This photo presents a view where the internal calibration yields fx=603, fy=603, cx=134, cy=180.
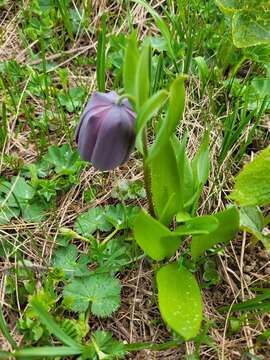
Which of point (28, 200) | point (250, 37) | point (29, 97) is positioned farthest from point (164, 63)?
point (28, 200)

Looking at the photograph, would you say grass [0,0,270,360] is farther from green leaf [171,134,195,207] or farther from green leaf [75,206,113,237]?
green leaf [171,134,195,207]

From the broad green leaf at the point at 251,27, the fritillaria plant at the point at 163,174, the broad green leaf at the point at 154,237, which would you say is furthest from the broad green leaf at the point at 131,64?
the broad green leaf at the point at 251,27

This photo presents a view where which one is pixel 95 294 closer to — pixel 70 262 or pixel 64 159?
pixel 70 262

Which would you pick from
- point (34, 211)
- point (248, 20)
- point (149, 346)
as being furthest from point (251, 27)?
point (149, 346)

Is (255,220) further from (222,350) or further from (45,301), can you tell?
(45,301)

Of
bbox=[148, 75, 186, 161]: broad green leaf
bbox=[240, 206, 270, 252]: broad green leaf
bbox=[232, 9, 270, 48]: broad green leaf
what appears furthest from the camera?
bbox=[232, 9, 270, 48]: broad green leaf

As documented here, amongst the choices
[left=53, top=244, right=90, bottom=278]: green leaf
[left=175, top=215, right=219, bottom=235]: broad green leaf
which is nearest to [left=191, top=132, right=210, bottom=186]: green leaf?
[left=175, top=215, right=219, bottom=235]: broad green leaf
